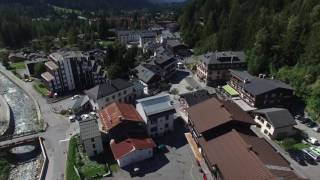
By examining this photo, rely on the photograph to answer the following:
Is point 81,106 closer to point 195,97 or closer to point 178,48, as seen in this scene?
point 195,97

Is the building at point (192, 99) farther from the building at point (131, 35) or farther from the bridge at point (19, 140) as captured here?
the building at point (131, 35)

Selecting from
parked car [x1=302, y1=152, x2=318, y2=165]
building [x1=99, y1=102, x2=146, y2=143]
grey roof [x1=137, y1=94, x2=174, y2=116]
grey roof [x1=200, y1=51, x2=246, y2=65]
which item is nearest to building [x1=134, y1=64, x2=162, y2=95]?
grey roof [x1=200, y1=51, x2=246, y2=65]

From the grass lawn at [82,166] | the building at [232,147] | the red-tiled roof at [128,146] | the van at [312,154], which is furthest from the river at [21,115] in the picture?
the van at [312,154]

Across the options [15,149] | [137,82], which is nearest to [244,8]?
[137,82]

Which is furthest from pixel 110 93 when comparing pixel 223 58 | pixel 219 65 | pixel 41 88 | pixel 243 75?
pixel 223 58

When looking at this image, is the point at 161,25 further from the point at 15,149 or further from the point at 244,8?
the point at 15,149

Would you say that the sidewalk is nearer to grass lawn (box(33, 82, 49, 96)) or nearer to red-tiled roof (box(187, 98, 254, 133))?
red-tiled roof (box(187, 98, 254, 133))
